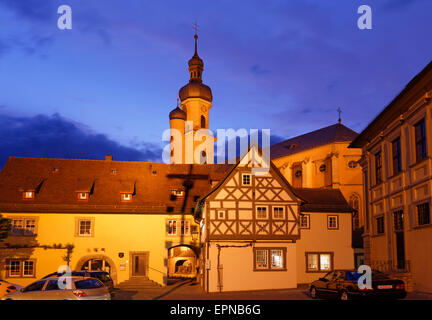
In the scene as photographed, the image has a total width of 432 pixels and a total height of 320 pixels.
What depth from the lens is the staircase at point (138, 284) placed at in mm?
36000

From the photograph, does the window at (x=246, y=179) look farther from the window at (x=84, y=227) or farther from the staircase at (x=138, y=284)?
the window at (x=84, y=227)

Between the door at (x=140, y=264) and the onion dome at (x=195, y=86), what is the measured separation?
5288 cm

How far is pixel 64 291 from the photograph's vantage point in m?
17.4

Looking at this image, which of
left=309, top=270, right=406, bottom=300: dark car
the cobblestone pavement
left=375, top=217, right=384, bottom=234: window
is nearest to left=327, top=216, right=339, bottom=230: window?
left=375, top=217, right=384, bottom=234: window

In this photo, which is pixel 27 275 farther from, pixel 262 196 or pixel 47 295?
pixel 47 295

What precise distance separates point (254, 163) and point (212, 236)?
562 cm

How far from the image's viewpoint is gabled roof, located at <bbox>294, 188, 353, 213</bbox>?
1419 inches

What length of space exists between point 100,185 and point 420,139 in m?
26.0

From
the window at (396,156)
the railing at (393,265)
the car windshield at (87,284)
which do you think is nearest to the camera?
the car windshield at (87,284)

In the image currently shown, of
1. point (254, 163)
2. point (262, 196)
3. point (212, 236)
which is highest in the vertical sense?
point (254, 163)

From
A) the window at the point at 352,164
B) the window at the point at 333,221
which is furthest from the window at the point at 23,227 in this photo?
the window at the point at 352,164
